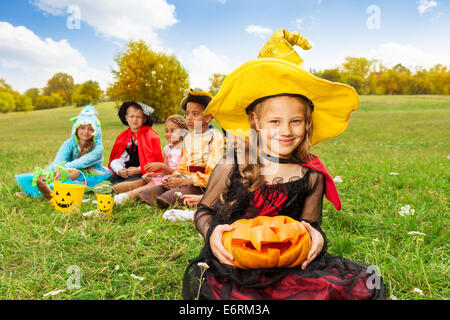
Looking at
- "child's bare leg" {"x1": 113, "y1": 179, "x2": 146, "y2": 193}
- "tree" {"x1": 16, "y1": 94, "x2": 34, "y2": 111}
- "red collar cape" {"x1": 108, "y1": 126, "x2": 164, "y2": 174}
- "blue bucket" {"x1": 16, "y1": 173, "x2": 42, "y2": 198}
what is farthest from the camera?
"tree" {"x1": 16, "y1": 94, "x2": 34, "y2": 111}

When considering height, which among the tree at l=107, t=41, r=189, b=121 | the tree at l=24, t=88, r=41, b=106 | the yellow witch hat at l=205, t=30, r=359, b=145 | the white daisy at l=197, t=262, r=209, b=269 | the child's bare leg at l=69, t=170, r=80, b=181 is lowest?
the white daisy at l=197, t=262, r=209, b=269

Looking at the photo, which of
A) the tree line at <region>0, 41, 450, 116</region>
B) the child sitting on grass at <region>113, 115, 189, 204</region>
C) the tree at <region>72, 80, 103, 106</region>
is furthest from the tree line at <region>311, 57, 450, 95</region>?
the child sitting on grass at <region>113, 115, 189, 204</region>

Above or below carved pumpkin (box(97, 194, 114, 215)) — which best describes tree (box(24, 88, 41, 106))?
above

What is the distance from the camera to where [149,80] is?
21469 millimetres

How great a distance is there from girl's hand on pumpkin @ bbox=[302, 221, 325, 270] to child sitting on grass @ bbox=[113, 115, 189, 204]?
327cm

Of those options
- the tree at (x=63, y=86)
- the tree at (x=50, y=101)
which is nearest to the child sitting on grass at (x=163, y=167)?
the tree at (x=63, y=86)

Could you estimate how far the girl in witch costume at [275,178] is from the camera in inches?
76.0

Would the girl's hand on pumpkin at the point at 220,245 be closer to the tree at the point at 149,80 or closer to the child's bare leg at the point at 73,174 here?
the child's bare leg at the point at 73,174

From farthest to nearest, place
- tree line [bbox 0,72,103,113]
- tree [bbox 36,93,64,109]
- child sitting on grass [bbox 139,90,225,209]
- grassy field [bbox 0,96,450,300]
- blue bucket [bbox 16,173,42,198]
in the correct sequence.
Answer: tree [bbox 36,93,64,109]
tree line [bbox 0,72,103,113]
blue bucket [bbox 16,173,42,198]
child sitting on grass [bbox 139,90,225,209]
grassy field [bbox 0,96,450,300]

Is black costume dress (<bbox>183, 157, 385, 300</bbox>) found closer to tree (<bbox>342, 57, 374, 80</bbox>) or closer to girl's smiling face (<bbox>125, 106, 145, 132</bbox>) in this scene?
girl's smiling face (<bbox>125, 106, 145, 132</bbox>)

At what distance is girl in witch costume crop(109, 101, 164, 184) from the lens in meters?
5.90

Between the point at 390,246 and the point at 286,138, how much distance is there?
1.80 m

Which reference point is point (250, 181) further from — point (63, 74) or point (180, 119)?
point (63, 74)

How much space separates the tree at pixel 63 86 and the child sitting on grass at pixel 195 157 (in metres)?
63.8
